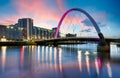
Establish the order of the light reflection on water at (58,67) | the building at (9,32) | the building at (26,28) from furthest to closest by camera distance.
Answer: the building at (26,28) → the building at (9,32) → the light reflection on water at (58,67)

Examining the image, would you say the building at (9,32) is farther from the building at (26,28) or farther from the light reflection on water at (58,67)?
the light reflection on water at (58,67)

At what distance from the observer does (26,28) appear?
180250 mm

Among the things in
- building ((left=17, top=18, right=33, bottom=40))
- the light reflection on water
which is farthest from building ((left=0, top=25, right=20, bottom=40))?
the light reflection on water

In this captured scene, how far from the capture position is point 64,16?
9200 cm

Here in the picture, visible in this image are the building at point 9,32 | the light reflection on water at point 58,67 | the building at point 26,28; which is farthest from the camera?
the building at point 26,28

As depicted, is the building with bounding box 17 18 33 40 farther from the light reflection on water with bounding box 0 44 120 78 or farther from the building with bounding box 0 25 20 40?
the light reflection on water with bounding box 0 44 120 78

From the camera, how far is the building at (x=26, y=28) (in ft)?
553

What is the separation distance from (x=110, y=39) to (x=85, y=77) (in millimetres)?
43390

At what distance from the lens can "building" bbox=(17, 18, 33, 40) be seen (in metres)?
168

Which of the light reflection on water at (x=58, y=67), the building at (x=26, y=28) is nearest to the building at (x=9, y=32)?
the building at (x=26, y=28)

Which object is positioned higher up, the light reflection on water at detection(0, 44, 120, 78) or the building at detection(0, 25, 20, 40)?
the building at detection(0, 25, 20, 40)

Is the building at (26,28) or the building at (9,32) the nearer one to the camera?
the building at (9,32)

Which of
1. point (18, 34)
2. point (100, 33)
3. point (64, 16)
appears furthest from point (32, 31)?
point (100, 33)

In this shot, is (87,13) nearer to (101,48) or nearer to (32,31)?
(101,48)
